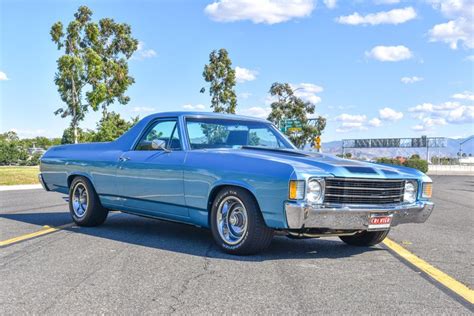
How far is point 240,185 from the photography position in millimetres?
5438

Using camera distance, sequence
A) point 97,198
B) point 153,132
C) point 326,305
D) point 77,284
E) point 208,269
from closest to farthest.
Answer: point 326,305 < point 77,284 < point 208,269 < point 153,132 < point 97,198

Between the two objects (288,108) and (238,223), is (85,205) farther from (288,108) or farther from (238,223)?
(288,108)

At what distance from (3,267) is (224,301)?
2.32 m

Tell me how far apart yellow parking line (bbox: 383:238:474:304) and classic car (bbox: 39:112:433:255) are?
0.32 m

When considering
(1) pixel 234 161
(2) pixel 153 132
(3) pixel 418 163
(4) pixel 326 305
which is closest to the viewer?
(4) pixel 326 305

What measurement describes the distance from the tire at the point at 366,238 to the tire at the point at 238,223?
1431 mm

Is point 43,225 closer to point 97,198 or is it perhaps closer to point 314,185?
point 97,198

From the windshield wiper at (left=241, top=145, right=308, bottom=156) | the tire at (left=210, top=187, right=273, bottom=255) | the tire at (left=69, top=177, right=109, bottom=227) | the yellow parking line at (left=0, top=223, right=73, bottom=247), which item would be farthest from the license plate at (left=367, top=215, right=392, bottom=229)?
the yellow parking line at (left=0, top=223, right=73, bottom=247)

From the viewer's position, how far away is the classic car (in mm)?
5172

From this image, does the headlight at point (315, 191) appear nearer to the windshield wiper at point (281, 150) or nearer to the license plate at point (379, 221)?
the license plate at point (379, 221)

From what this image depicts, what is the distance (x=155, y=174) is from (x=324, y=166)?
219 centimetres

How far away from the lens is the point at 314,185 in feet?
16.9

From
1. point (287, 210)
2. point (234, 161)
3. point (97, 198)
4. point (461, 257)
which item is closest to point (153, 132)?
point (97, 198)

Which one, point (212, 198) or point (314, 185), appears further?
point (212, 198)
